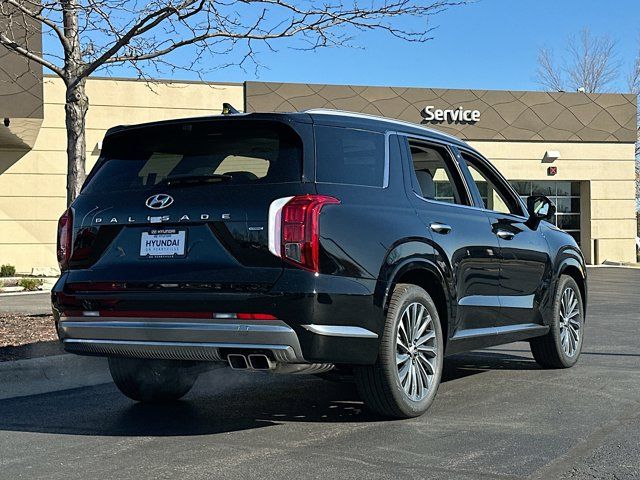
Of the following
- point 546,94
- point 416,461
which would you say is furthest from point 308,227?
point 546,94

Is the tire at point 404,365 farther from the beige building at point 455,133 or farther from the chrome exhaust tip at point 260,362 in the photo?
the beige building at point 455,133

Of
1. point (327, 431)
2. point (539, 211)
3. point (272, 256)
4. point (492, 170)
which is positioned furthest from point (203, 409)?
point (539, 211)

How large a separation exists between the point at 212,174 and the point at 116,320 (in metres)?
1.07

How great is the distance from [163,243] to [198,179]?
1.48ft

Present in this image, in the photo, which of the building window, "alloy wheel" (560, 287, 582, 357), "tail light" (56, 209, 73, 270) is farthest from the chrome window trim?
the building window

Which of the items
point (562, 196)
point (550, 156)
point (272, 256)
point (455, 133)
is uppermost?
point (455, 133)

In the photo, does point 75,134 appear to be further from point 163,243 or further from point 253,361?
point 253,361

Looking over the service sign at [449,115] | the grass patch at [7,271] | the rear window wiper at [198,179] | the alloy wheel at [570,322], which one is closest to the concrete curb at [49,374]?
the rear window wiper at [198,179]

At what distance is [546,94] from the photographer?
35.8 meters

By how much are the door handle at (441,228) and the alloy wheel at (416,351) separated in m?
0.57

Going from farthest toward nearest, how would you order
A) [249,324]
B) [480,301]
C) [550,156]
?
1. [550,156]
2. [480,301]
3. [249,324]

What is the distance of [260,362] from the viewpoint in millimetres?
5371

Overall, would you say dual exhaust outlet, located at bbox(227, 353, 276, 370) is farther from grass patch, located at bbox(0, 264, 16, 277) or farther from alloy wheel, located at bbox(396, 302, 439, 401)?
grass patch, located at bbox(0, 264, 16, 277)

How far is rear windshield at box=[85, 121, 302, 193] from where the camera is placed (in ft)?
18.4
